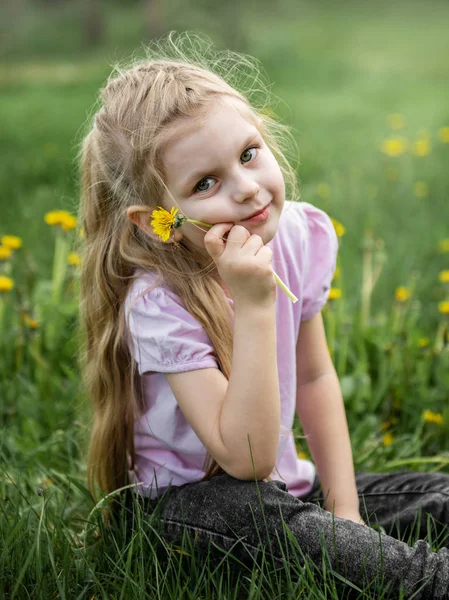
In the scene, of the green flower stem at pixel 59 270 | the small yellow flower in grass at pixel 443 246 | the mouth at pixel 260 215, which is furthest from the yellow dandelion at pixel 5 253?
the small yellow flower in grass at pixel 443 246

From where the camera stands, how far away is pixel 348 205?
3.14 m

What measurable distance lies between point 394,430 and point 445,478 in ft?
1.41

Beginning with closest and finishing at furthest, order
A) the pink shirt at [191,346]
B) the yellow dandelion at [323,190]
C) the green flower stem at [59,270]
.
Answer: the pink shirt at [191,346], the green flower stem at [59,270], the yellow dandelion at [323,190]

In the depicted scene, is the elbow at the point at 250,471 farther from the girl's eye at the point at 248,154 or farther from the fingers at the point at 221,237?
the girl's eye at the point at 248,154

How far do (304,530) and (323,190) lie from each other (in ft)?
7.11

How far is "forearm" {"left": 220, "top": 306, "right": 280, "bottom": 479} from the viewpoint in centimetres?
122

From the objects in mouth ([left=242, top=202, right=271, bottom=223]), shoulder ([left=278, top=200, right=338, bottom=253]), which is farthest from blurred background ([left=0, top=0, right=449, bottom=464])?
mouth ([left=242, top=202, right=271, bottom=223])

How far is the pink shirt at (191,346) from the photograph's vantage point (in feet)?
4.30

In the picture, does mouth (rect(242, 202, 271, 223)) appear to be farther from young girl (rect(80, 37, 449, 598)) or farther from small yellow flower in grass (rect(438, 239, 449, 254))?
small yellow flower in grass (rect(438, 239, 449, 254))

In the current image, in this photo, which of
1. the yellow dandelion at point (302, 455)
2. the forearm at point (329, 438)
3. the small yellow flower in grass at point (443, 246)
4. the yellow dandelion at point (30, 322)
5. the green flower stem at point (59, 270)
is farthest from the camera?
the small yellow flower in grass at point (443, 246)

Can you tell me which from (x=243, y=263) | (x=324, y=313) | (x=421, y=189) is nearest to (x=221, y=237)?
(x=243, y=263)

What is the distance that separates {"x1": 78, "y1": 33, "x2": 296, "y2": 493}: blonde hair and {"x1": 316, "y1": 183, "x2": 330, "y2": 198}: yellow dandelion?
1.71 m

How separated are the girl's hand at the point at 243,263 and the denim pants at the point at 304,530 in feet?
0.95

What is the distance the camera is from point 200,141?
123 centimetres
